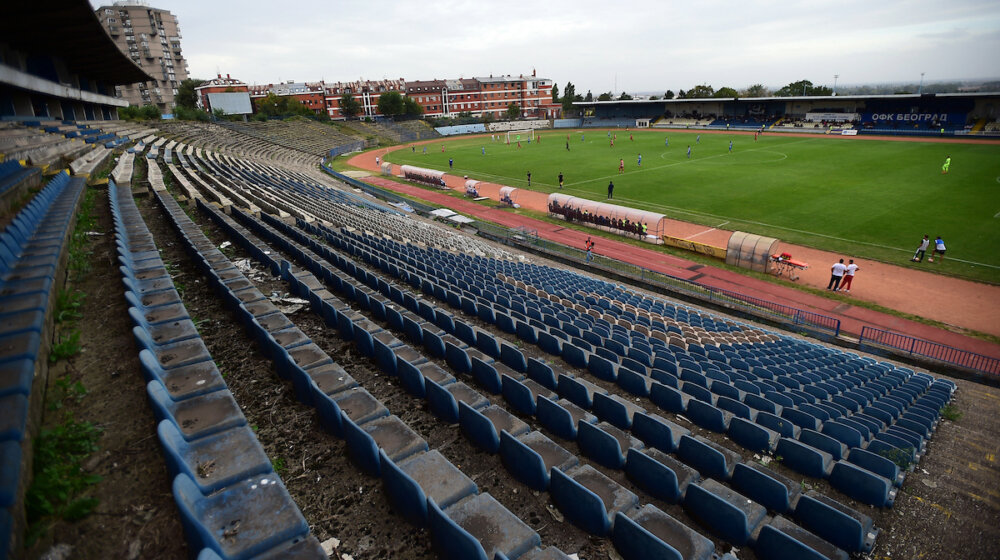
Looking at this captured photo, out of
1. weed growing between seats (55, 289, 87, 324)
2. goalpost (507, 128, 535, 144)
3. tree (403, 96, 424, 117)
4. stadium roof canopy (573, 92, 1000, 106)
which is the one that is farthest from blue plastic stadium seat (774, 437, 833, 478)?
tree (403, 96, 424, 117)

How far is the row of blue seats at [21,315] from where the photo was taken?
3.84 metres

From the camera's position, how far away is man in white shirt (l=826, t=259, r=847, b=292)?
2097 cm

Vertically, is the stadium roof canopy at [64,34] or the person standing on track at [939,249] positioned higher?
the stadium roof canopy at [64,34]

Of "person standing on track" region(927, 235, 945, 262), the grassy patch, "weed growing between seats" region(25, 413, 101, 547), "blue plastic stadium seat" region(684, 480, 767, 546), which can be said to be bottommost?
"person standing on track" region(927, 235, 945, 262)

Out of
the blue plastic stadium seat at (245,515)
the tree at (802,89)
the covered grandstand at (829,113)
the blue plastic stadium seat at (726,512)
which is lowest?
the blue plastic stadium seat at (726,512)

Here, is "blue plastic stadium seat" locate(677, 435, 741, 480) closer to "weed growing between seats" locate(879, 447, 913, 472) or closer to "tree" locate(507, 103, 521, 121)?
"weed growing between seats" locate(879, 447, 913, 472)

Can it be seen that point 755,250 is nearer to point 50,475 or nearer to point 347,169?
point 50,475

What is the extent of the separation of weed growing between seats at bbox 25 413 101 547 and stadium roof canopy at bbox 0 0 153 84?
27.3 meters

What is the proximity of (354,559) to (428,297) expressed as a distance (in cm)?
968

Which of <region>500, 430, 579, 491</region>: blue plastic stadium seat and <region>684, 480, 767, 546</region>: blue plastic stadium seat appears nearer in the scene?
<region>684, 480, 767, 546</region>: blue plastic stadium seat

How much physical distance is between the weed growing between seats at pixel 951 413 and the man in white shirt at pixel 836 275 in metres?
11.1

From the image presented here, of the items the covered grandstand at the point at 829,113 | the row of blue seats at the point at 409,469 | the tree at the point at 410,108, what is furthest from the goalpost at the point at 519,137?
the row of blue seats at the point at 409,469

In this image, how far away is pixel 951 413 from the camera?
10.7 m

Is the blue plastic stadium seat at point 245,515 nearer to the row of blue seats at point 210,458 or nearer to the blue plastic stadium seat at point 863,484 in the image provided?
the row of blue seats at point 210,458
